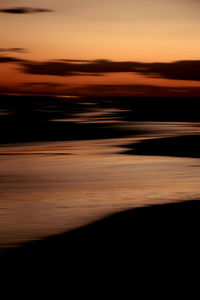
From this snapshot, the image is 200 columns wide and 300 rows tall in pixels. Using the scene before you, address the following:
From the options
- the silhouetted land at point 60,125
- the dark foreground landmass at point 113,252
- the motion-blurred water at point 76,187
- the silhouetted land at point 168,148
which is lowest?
the dark foreground landmass at point 113,252

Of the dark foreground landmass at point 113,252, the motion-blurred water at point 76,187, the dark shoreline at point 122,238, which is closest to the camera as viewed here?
the dark foreground landmass at point 113,252

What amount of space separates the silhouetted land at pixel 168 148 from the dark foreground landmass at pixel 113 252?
6342 millimetres

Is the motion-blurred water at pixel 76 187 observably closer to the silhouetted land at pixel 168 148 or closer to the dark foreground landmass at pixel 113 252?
the dark foreground landmass at pixel 113 252

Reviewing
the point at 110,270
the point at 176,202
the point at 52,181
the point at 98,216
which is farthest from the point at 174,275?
the point at 52,181

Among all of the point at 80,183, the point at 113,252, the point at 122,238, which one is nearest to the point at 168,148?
the point at 80,183

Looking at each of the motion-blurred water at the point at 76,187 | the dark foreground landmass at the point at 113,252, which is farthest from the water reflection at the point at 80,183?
the dark foreground landmass at the point at 113,252

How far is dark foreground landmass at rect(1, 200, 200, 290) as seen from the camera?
147 inches

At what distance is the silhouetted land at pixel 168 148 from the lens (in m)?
11.7

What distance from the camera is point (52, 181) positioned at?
7816 mm

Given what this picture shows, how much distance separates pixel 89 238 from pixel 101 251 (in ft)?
1.44

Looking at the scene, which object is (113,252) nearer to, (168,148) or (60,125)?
(168,148)

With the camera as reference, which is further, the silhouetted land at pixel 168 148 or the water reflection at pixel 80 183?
the silhouetted land at pixel 168 148

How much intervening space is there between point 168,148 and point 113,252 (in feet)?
29.5

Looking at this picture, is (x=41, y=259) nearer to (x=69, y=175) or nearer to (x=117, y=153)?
(x=69, y=175)
